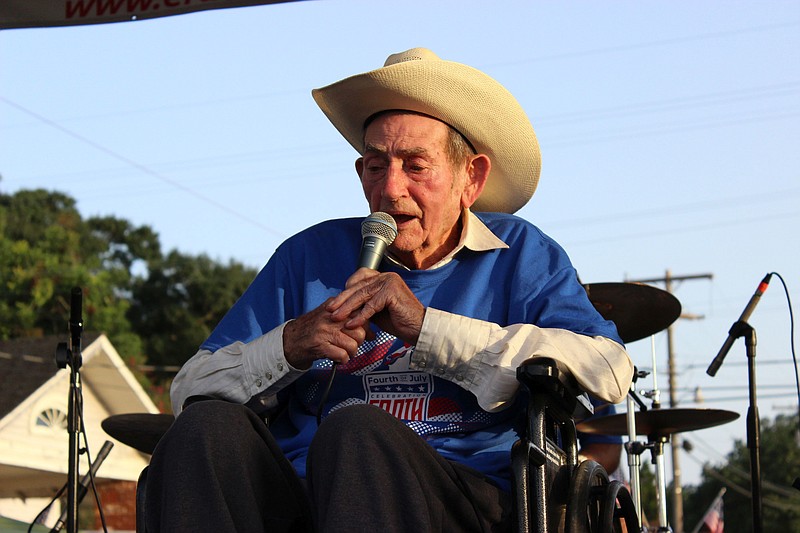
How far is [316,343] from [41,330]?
33.9m

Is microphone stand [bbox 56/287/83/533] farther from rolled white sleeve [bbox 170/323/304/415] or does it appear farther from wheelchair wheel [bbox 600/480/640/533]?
wheelchair wheel [bbox 600/480/640/533]

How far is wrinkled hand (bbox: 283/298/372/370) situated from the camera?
2.55 m

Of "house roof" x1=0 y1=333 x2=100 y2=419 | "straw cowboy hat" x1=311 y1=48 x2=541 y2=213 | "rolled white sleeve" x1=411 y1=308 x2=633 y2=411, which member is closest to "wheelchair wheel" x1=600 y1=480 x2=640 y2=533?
"rolled white sleeve" x1=411 y1=308 x2=633 y2=411

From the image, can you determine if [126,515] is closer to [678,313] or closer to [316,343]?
[678,313]

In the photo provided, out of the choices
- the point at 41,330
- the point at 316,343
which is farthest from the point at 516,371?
the point at 41,330

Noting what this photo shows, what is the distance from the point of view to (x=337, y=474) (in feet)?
6.88

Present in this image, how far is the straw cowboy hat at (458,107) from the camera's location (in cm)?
305

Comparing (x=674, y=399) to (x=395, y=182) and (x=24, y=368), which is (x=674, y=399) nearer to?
(x=24, y=368)

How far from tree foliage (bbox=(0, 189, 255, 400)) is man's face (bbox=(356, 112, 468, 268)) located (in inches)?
1251

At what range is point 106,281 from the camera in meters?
37.9

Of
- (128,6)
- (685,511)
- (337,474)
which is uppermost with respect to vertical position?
(128,6)

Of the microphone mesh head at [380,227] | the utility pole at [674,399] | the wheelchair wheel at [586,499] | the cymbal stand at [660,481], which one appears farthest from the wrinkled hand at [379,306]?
the utility pole at [674,399]

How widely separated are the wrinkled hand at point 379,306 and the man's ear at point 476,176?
643 mm

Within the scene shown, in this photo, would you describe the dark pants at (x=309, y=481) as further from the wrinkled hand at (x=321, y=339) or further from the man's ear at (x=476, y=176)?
the man's ear at (x=476, y=176)
